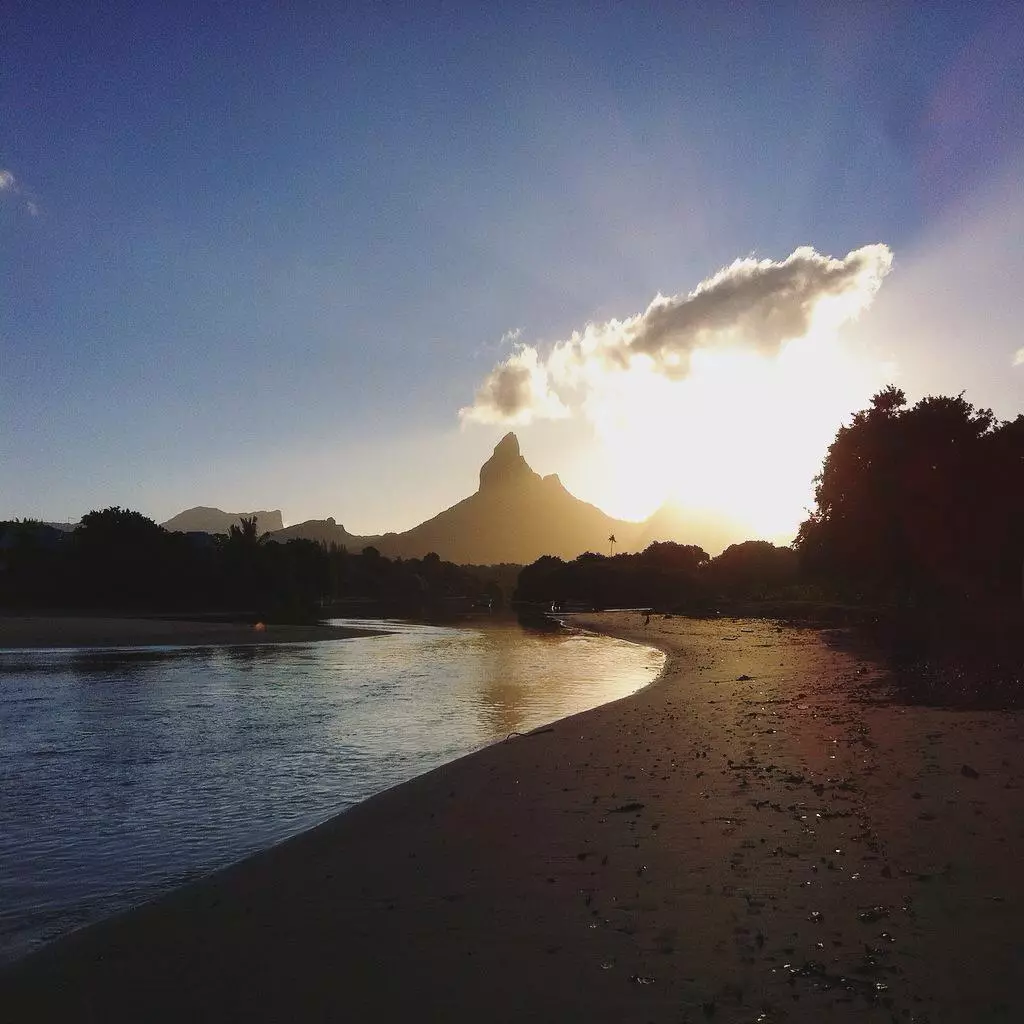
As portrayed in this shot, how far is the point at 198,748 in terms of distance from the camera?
677 inches

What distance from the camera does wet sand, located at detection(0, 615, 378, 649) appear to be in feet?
163

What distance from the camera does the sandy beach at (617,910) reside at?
552 cm

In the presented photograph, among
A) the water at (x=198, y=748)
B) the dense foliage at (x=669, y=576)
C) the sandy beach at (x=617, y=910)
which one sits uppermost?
the dense foliage at (x=669, y=576)

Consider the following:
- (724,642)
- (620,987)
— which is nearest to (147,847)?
(620,987)

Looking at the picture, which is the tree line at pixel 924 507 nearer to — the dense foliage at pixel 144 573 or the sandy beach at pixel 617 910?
the sandy beach at pixel 617 910

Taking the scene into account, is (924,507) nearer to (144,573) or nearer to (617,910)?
(617,910)

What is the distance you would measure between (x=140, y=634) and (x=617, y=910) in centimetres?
5518

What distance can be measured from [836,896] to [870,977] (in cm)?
149

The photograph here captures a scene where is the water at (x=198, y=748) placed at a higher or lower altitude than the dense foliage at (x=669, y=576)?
lower

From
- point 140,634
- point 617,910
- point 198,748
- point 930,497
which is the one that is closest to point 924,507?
point 930,497

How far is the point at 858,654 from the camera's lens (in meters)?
33.1

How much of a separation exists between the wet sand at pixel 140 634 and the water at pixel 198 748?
10.5 meters

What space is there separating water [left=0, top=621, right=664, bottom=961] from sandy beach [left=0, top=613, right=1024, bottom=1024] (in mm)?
1417

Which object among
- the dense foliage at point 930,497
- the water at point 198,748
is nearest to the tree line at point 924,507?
the dense foliage at point 930,497
